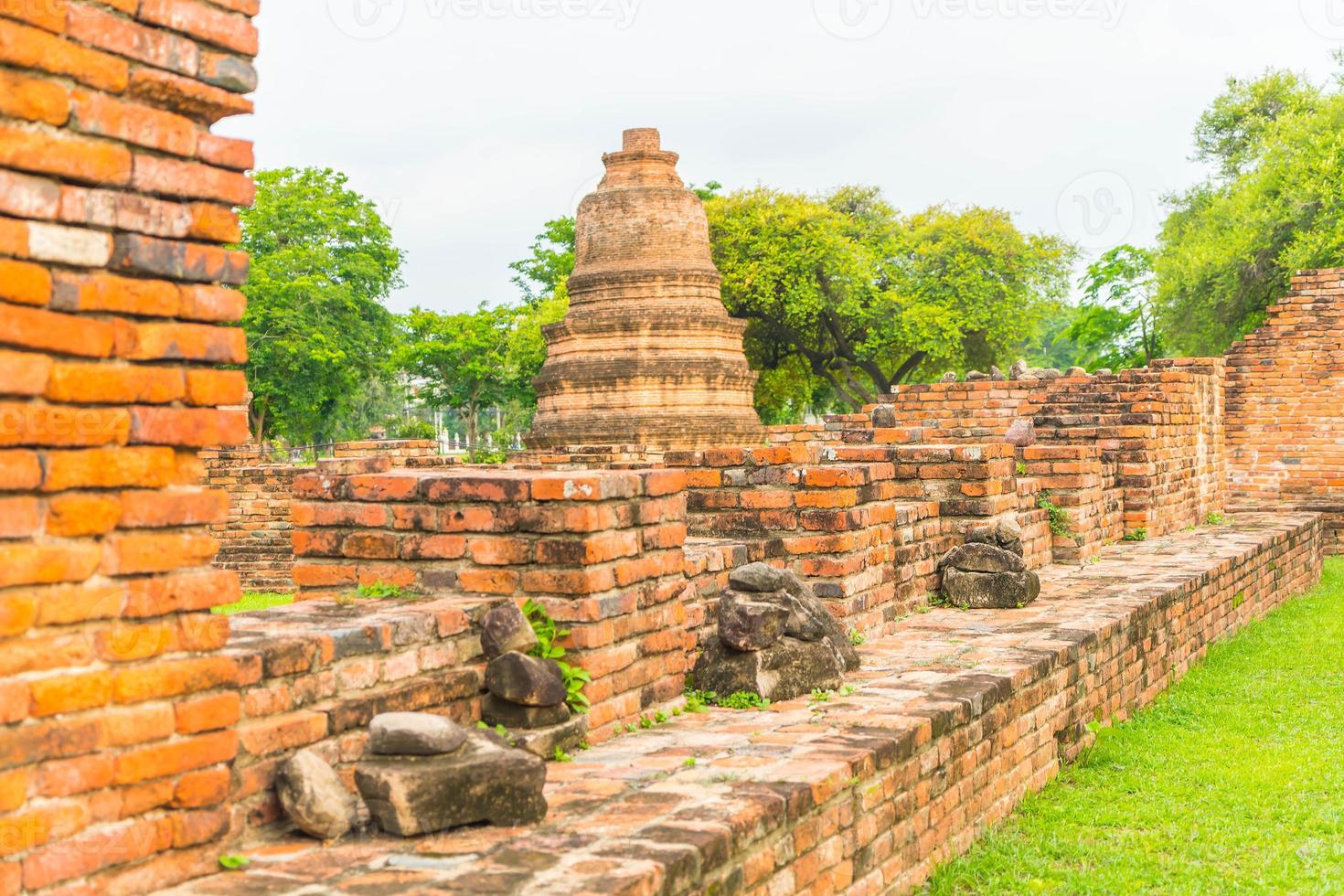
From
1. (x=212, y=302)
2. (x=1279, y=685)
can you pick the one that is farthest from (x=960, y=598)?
(x=212, y=302)

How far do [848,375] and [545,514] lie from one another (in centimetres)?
3159

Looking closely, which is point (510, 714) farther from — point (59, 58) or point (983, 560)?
point (983, 560)

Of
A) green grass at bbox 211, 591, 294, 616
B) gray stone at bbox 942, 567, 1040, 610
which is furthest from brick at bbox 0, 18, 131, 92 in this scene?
green grass at bbox 211, 591, 294, 616

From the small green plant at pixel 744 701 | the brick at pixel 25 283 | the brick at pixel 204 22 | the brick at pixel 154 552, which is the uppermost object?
the brick at pixel 204 22

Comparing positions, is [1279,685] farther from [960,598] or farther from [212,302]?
[212,302]

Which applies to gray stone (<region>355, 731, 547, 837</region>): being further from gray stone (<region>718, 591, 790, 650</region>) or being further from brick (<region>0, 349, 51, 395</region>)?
gray stone (<region>718, 591, 790, 650</region>)

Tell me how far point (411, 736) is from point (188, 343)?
2.99ft

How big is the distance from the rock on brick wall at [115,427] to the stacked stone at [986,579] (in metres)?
4.39

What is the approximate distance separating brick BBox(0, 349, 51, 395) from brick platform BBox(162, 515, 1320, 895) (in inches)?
37.2

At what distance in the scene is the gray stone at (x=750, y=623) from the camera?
4.22 m

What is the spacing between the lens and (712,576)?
4.66m

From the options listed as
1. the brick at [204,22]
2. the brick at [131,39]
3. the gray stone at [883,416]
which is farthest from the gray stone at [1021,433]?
the brick at [131,39]

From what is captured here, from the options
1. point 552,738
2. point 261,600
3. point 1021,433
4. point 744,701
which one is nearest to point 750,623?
point 744,701

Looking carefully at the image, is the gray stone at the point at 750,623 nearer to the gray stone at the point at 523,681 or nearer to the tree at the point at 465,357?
the gray stone at the point at 523,681
